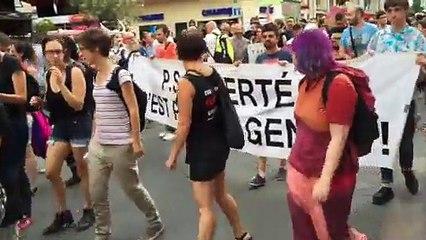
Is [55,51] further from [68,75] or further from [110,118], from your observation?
[110,118]

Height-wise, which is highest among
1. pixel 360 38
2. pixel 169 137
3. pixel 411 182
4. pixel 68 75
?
pixel 68 75

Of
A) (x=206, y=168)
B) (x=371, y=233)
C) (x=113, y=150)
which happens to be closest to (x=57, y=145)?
(x=113, y=150)

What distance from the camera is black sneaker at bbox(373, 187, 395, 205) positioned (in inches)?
269

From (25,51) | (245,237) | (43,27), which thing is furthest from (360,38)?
(43,27)

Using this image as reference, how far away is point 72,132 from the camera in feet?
20.9

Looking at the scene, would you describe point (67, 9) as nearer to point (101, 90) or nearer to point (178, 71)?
point (178, 71)

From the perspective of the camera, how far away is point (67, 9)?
4416 cm

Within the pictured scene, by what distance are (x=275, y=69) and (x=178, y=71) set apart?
217cm

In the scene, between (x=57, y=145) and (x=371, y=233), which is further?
(x=57, y=145)

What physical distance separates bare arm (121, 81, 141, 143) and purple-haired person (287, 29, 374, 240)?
157 centimetres

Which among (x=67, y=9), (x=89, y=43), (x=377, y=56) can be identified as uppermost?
(x=89, y=43)

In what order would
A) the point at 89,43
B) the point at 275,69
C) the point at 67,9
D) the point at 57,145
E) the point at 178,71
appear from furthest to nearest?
the point at 67,9
the point at 178,71
the point at 275,69
the point at 57,145
the point at 89,43

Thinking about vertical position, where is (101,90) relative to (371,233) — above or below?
above

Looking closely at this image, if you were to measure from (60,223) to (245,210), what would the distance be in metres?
1.70
